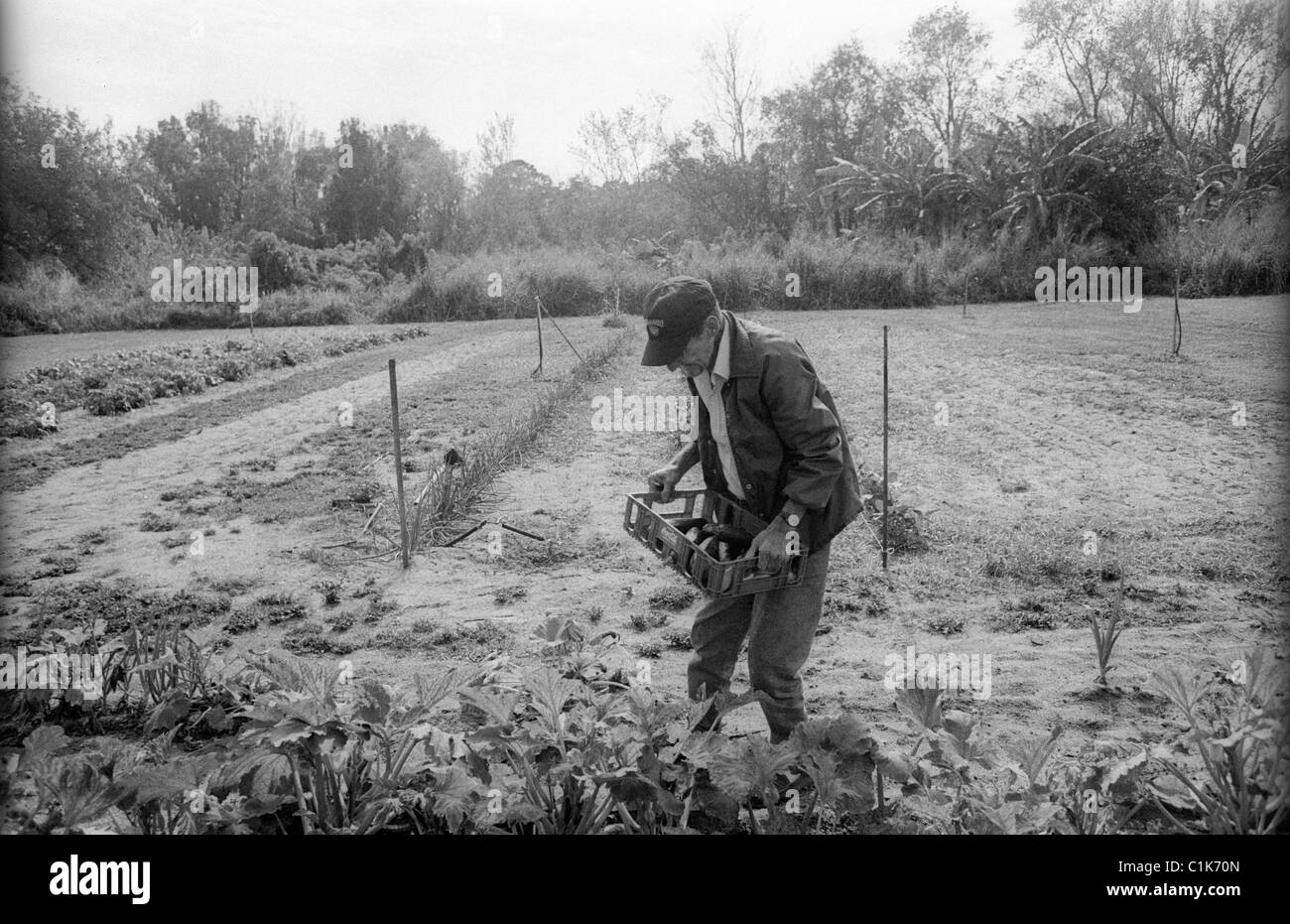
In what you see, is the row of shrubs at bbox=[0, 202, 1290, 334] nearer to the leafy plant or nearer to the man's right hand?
the man's right hand

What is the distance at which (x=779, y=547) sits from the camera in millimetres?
2389

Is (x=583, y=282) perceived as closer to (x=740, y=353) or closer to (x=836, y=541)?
(x=836, y=541)

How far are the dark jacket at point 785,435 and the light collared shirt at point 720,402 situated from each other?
21mm

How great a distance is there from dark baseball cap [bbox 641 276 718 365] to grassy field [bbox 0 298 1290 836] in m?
1.46

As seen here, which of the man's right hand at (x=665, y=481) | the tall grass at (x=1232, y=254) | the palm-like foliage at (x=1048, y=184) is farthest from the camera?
the palm-like foliage at (x=1048, y=184)

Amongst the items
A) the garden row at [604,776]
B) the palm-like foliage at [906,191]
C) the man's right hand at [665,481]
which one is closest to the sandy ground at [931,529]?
the garden row at [604,776]

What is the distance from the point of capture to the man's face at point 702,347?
95.1 inches

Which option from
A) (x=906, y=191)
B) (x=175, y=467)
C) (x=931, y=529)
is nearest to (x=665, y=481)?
(x=931, y=529)

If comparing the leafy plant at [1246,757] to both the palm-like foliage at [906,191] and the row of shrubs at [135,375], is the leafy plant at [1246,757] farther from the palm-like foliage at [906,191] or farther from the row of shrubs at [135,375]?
the palm-like foliage at [906,191]

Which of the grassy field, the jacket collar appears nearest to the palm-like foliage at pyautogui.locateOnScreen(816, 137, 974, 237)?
the grassy field

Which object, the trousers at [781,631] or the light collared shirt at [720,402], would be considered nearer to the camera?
the light collared shirt at [720,402]

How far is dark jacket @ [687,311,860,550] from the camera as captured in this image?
7.89 feet

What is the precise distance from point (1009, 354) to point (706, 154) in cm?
1347

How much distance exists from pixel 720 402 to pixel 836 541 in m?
2.93
